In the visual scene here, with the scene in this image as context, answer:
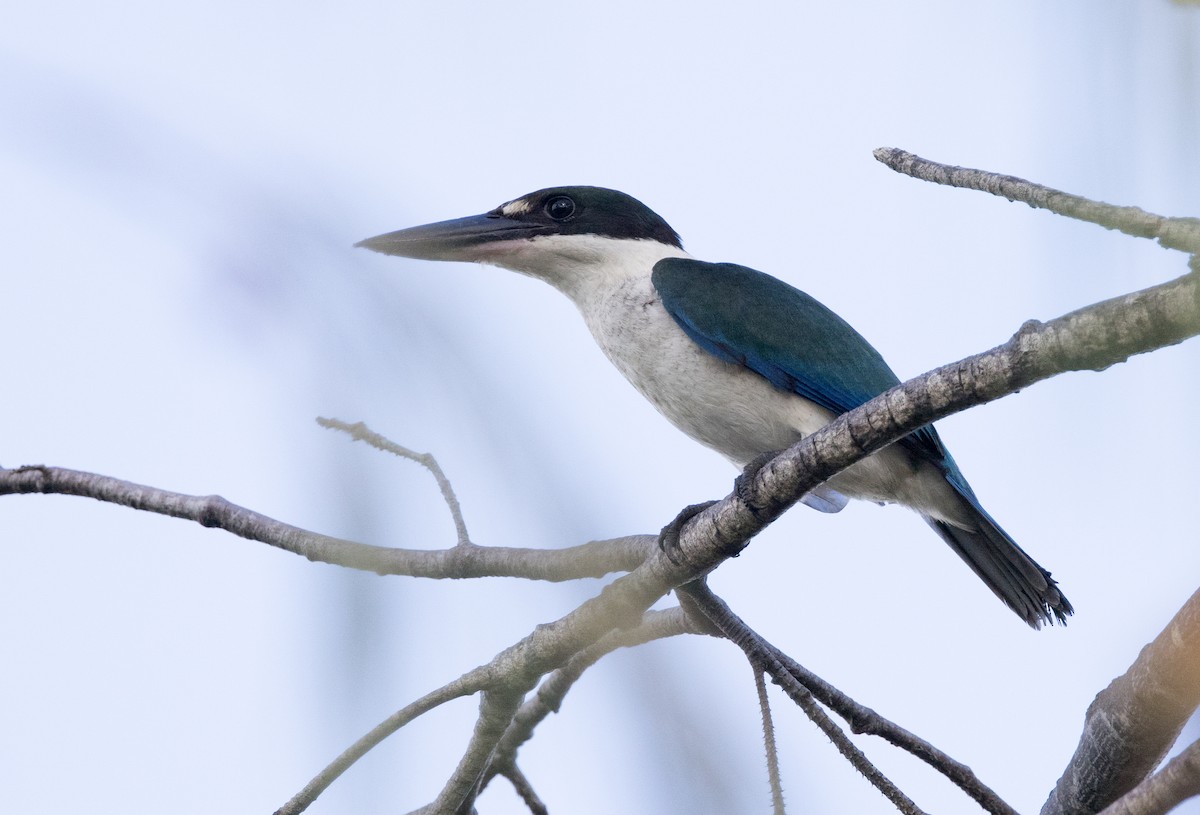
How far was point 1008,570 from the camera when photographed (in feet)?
12.2

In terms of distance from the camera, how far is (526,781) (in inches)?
132

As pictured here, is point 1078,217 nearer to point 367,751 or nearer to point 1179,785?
point 367,751

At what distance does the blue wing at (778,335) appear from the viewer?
150 inches

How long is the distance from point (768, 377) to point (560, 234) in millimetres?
1200

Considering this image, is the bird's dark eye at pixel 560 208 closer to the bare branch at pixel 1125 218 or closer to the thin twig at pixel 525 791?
the thin twig at pixel 525 791

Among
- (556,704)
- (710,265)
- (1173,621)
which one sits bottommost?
(1173,621)

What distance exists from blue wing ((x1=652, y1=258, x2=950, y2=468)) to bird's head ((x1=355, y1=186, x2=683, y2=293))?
15.4 inches

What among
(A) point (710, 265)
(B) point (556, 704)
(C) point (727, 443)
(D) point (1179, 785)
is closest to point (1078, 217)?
(D) point (1179, 785)

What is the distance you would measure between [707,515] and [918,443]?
1.12 m

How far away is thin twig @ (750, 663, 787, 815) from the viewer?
150cm

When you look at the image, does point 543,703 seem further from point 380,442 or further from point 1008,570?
point 380,442

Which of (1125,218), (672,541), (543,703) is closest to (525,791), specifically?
(543,703)

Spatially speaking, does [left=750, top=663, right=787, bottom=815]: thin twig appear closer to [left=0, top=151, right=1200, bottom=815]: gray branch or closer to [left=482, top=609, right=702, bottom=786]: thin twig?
[left=0, top=151, right=1200, bottom=815]: gray branch

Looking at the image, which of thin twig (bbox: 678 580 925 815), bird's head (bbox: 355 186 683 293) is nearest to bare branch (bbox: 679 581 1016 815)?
thin twig (bbox: 678 580 925 815)
